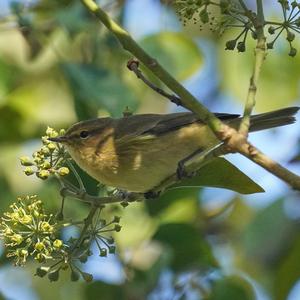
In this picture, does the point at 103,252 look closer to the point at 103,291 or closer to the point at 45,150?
the point at 45,150

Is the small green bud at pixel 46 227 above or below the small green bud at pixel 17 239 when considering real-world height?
above

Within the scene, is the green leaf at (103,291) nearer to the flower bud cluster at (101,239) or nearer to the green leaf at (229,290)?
the green leaf at (229,290)

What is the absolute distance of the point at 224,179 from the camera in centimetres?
329

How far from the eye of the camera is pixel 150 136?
4.31 metres

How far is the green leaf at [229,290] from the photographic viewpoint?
450 cm

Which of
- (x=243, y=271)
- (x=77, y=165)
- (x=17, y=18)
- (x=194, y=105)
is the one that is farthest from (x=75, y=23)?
(x=194, y=105)

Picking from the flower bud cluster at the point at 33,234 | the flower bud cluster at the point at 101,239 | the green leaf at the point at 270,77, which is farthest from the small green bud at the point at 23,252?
the green leaf at the point at 270,77

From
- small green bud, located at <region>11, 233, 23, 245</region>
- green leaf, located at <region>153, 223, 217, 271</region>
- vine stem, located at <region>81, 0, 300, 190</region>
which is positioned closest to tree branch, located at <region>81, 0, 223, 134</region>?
vine stem, located at <region>81, 0, 300, 190</region>

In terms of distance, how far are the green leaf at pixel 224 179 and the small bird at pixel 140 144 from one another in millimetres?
458

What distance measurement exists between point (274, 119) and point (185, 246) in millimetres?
1242

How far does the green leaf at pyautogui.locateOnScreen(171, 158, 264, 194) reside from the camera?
3195mm

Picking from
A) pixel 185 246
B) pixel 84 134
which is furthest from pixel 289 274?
pixel 84 134

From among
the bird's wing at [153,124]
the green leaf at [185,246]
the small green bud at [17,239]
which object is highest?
the bird's wing at [153,124]

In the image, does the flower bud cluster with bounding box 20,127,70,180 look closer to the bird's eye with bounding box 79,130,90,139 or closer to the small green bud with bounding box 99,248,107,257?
the small green bud with bounding box 99,248,107,257
